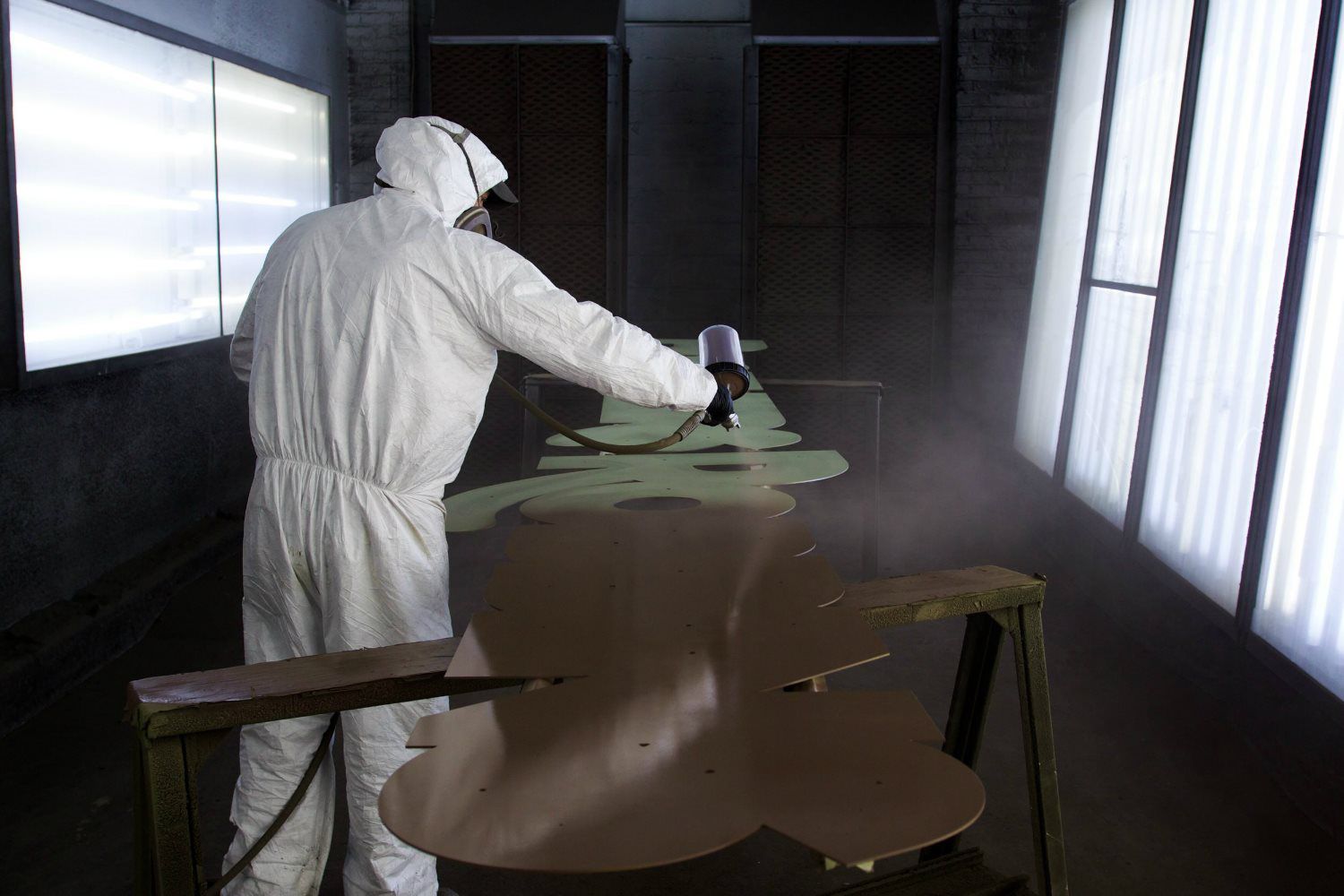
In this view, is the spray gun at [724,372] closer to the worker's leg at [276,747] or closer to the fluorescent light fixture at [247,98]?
the worker's leg at [276,747]

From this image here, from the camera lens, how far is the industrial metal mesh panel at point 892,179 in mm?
5262

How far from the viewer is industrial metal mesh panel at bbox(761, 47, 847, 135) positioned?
521 cm

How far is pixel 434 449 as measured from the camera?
5.90ft

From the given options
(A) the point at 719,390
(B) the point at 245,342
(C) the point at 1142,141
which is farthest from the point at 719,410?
(C) the point at 1142,141

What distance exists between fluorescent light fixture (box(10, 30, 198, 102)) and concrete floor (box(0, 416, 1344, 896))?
63.9 inches

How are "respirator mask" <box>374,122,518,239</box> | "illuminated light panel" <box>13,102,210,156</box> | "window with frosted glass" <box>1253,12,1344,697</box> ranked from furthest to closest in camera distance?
1. "illuminated light panel" <box>13,102,210,156</box>
2. "window with frosted glass" <box>1253,12,1344,697</box>
3. "respirator mask" <box>374,122,518,239</box>

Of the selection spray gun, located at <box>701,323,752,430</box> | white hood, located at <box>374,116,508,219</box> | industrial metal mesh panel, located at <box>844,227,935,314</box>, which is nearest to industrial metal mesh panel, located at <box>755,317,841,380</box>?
industrial metal mesh panel, located at <box>844,227,935,314</box>

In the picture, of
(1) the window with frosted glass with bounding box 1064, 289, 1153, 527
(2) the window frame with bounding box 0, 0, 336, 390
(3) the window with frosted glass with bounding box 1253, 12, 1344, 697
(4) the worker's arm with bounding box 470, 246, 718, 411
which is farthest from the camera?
(1) the window with frosted glass with bounding box 1064, 289, 1153, 527

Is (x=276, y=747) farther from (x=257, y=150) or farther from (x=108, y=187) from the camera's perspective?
(x=257, y=150)

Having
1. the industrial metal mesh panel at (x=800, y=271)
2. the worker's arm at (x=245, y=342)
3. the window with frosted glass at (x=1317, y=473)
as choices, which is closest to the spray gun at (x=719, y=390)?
the worker's arm at (x=245, y=342)

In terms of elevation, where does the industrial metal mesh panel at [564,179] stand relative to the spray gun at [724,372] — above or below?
above

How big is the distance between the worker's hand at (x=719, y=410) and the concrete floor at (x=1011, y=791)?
2.89 feet

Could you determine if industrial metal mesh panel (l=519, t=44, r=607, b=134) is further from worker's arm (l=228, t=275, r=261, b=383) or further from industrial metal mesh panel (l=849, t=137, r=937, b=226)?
worker's arm (l=228, t=275, r=261, b=383)

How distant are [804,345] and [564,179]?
1.38 meters
